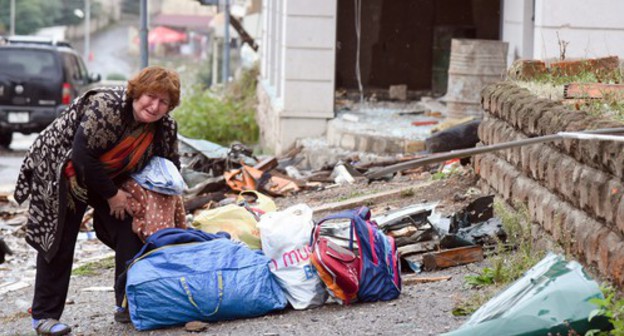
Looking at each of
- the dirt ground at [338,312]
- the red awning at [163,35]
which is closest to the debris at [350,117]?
the dirt ground at [338,312]

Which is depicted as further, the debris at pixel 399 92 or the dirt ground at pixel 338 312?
the debris at pixel 399 92

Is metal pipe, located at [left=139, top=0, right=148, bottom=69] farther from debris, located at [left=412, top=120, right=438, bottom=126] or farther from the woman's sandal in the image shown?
the woman's sandal

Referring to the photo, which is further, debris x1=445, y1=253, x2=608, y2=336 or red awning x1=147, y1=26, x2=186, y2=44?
red awning x1=147, y1=26, x2=186, y2=44

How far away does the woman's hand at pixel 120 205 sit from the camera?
22.2 feet

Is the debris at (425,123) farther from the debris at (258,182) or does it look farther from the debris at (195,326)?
the debris at (195,326)

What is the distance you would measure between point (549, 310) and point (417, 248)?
2823mm

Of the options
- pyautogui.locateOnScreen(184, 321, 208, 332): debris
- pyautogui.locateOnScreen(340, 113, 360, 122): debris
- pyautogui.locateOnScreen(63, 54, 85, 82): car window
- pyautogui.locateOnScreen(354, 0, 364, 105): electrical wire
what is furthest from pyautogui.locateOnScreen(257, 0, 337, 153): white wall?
pyautogui.locateOnScreen(184, 321, 208, 332): debris

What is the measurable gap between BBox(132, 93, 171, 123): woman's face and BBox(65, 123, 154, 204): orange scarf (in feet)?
0.61

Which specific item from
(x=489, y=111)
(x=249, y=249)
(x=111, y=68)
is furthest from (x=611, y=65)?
(x=111, y=68)

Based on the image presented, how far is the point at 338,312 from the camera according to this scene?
6625 mm

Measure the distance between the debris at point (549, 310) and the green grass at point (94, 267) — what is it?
4.96 m

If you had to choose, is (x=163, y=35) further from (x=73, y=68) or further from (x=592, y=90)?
(x=592, y=90)

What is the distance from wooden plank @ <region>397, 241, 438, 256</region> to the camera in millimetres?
7852

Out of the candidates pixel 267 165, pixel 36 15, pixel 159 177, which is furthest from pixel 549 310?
pixel 36 15
